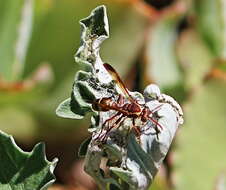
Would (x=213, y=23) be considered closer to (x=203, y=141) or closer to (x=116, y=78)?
(x=203, y=141)

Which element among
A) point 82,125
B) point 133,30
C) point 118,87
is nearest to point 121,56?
point 133,30

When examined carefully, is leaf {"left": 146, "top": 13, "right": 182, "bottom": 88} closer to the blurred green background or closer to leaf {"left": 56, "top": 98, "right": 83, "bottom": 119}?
the blurred green background

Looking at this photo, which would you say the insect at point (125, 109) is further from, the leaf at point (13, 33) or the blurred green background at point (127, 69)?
the leaf at point (13, 33)

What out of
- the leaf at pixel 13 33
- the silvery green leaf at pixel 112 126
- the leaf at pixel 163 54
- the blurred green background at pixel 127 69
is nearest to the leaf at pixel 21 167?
the silvery green leaf at pixel 112 126

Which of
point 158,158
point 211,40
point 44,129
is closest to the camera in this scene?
point 158,158

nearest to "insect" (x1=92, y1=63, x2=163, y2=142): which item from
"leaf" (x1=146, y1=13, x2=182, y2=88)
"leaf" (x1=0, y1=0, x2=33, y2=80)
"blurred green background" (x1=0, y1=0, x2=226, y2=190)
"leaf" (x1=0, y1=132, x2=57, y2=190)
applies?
"leaf" (x1=0, y1=132, x2=57, y2=190)

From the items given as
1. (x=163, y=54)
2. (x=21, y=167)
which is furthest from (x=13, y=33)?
(x=21, y=167)

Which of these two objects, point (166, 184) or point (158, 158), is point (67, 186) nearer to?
point (166, 184)

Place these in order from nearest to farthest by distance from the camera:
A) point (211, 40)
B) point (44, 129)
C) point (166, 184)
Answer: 1. point (166, 184)
2. point (44, 129)
3. point (211, 40)
